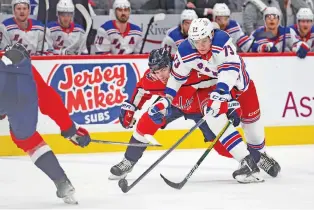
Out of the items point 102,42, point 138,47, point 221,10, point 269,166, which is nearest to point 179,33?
point 138,47

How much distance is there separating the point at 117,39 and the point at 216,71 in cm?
253

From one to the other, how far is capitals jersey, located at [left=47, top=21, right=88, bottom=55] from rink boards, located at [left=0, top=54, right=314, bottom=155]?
646mm

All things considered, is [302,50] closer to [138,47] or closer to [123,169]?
[138,47]

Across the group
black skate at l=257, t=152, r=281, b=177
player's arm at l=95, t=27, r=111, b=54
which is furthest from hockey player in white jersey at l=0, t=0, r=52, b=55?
black skate at l=257, t=152, r=281, b=177

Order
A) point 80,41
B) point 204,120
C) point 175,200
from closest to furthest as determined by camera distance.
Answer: point 175,200
point 204,120
point 80,41

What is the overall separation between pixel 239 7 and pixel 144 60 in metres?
1.79

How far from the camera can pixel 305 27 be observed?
334 inches

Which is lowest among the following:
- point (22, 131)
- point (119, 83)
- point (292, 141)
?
point (292, 141)

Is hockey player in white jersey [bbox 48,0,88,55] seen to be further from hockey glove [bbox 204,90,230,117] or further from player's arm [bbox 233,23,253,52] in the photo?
hockey glove [bbox 204,90,230,117]

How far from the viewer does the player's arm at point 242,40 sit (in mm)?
8234

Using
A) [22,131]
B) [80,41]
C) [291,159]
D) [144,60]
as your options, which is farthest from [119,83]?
[22,131]

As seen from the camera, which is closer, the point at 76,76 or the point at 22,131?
the point at 22,131

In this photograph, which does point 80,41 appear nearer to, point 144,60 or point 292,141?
point 144,60

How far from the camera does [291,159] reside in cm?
693
